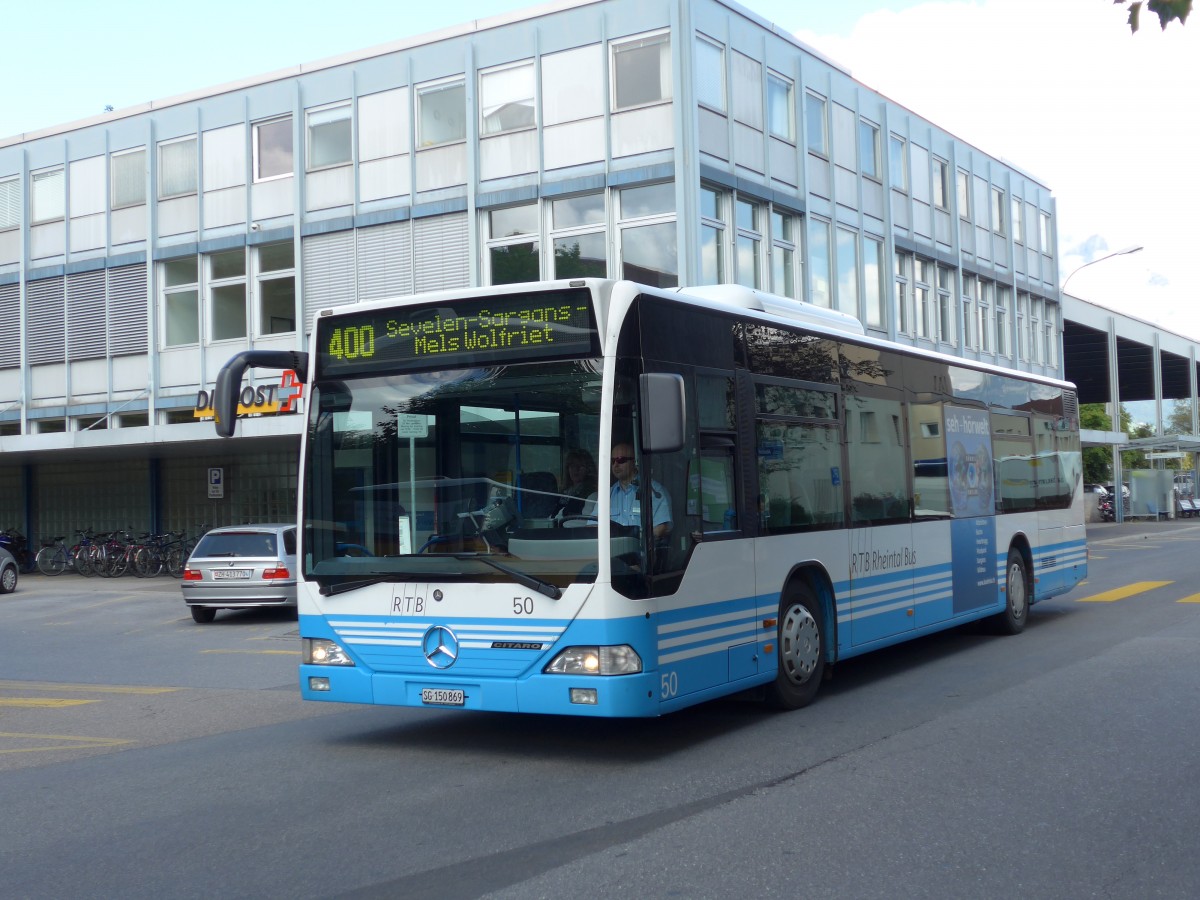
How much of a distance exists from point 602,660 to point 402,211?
21261mm

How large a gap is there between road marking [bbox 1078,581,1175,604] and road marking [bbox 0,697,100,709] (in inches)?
506

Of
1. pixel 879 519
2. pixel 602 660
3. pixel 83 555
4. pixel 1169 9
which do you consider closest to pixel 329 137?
pixel 83 555

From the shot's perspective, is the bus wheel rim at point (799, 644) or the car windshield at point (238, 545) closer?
the bus wheel rim at point (799, 644)

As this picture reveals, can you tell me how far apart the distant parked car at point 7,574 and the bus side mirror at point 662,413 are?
2327cm

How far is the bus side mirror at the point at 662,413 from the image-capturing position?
7.20 metres

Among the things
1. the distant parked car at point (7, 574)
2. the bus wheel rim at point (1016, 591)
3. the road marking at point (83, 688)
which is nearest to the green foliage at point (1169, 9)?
the bus wheel rim at point (1016, 591)

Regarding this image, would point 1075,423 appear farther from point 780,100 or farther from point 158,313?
point 158,313

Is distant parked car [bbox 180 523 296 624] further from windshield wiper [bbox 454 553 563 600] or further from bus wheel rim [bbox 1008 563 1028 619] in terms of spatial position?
windshield wiper [bbox 454 553 563 600]

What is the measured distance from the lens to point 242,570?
19.0 metres

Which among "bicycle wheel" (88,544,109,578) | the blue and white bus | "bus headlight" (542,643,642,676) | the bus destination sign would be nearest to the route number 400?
the blue and white bus

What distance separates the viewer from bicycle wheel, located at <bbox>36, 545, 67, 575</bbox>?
1287 inches

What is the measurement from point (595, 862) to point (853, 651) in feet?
16.2

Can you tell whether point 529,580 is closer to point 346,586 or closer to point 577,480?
point 577,480

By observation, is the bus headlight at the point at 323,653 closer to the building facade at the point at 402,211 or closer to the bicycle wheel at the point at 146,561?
the building facade at the point at 402,211
